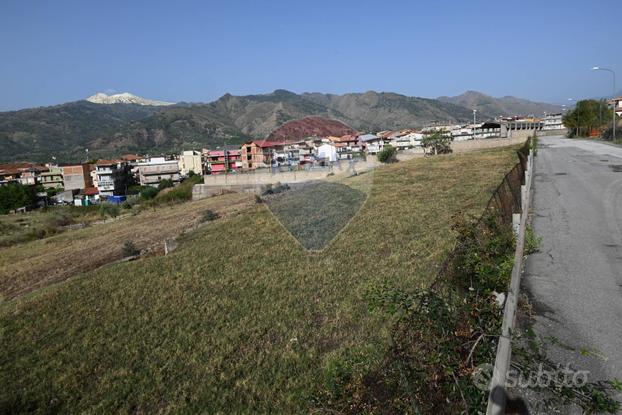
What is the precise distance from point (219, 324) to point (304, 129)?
13.6 feet

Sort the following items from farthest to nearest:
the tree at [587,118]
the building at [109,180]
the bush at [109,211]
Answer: the building at [109,180], the tree at [587,118], the bush at [109,211]

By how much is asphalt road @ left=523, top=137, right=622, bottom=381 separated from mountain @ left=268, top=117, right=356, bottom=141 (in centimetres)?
392

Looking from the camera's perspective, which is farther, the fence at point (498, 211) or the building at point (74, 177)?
the building at point (74, 177)

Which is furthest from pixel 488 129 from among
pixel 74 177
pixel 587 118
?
pixel 74 177

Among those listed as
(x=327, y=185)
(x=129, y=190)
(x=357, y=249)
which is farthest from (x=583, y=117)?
(x=129, y=190)

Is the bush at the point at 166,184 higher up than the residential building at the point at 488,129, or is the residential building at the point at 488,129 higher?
the residential building at the point at 488,129

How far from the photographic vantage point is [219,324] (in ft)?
25.9

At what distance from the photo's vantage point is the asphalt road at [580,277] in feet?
15.2

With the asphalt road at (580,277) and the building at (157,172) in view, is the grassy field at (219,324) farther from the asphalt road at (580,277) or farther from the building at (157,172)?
the building at (157,172)

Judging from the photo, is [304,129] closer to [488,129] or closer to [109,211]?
[109,211]

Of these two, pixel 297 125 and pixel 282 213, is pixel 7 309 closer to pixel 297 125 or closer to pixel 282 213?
pixel 282 213

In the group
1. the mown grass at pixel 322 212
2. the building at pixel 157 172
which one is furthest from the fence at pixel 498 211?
the building at pixel 157 172

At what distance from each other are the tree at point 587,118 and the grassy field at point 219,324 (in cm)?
5414

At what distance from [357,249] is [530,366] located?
7.90m
